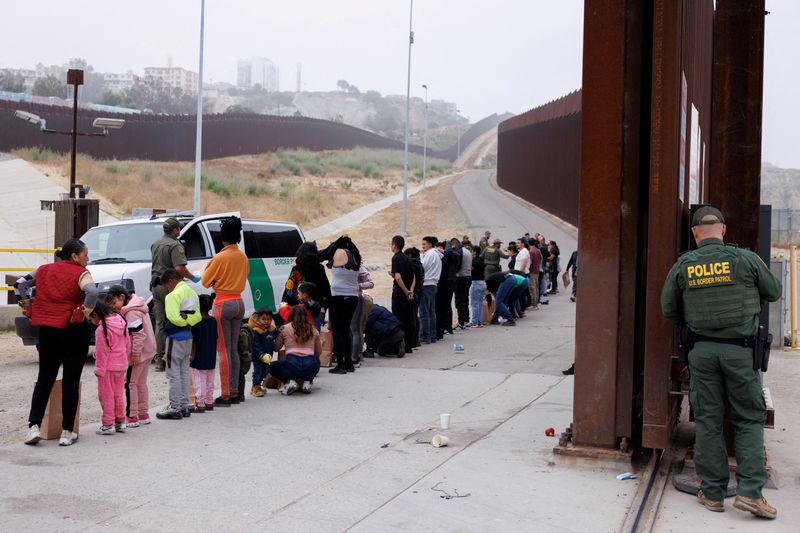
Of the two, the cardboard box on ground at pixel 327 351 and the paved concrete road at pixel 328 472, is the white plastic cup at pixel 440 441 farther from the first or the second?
the cardboard box on ground at pixel 327 351

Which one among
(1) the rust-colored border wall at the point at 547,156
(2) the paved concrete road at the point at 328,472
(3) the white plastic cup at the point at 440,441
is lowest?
(2) the paved concrete road at the point at 328,472

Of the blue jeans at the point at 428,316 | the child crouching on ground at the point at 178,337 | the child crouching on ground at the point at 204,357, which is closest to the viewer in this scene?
the child crouching on ground at the point at 178,337

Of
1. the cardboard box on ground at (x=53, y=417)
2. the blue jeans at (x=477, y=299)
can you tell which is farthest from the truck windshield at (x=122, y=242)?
the blue jeans at (x=477, y=299)

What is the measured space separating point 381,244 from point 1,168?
20.0m

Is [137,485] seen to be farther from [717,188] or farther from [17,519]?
[717,188]

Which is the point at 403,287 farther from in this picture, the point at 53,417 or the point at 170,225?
the point at 53,417

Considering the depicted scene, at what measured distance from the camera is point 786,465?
26.1 ft

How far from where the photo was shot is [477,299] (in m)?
19.3

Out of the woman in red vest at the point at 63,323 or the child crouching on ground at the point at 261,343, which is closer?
the woman in red vest at the point at 63,323

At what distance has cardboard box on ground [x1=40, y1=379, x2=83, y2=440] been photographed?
8.41m

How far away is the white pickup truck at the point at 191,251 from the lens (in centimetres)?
1380

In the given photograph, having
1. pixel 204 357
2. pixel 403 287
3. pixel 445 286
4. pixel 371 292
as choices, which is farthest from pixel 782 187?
pixel 204 357

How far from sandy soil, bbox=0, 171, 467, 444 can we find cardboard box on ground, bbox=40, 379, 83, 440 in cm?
32

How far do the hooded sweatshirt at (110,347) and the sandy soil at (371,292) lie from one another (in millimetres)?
1038
